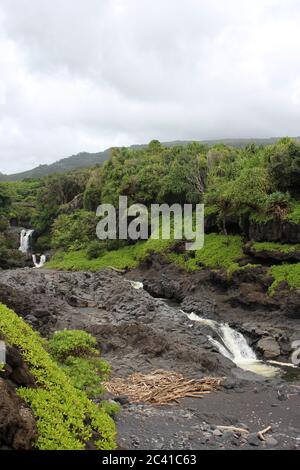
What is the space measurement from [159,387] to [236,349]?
10.00m

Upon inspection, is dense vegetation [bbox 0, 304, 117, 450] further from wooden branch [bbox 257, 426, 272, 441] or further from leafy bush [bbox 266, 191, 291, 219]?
leafy bush [bbox 266, 191, 291, 219]

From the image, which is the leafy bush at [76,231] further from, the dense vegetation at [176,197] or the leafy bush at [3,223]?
the leafy bush at [3,223]

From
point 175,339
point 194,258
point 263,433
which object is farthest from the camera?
point 194,258

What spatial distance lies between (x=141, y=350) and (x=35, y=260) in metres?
42.9

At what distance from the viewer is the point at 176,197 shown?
179 feet

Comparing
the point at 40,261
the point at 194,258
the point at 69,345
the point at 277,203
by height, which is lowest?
the point at 40,261

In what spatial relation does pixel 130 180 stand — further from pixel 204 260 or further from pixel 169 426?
pixel 169 426

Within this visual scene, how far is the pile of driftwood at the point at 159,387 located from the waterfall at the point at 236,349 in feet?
14.6

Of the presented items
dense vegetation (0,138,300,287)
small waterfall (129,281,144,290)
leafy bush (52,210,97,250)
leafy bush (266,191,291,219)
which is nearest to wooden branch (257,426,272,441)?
dense vegetation (0,138,300,287)

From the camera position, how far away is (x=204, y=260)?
39.5m

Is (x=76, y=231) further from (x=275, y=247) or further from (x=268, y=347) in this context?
(x=268, y=347)

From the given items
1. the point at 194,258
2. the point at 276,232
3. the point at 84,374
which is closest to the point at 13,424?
the point at 84,374

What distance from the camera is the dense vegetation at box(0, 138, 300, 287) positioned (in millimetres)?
37219
